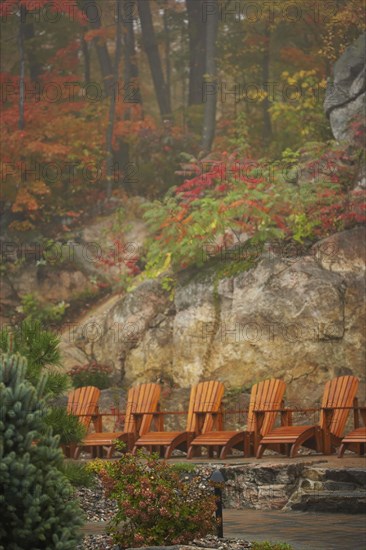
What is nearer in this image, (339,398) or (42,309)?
(339,398)

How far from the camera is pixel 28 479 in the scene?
16.9ft

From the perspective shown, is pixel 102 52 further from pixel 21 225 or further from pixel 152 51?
pixel 21 225

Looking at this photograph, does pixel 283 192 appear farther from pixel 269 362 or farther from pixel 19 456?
pixel 19 456

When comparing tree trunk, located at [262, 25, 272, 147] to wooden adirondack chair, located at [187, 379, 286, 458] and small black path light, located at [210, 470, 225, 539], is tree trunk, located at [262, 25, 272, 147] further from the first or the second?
small black path light, located at [210, 470, 225, 539]

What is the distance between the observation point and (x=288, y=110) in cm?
1956

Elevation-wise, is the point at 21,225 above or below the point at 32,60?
below

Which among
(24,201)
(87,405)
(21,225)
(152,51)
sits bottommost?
(87,405)

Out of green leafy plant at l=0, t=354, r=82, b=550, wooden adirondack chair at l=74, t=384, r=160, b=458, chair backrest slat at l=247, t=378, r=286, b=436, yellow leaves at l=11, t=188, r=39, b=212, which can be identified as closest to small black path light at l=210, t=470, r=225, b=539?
green leafy plant at l=0, t=354, r=82, b=550

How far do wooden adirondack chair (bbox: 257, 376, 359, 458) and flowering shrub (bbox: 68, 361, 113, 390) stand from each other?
4.24m

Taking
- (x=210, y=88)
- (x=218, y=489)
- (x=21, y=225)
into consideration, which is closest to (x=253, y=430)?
(x=218, y=489)

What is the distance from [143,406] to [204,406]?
888 millimetres

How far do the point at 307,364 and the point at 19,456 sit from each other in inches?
378

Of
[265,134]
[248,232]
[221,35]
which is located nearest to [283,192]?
[248,232]

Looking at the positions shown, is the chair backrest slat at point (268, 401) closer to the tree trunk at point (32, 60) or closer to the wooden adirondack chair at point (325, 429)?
the wooden adirondack chair at point (325, 429)
